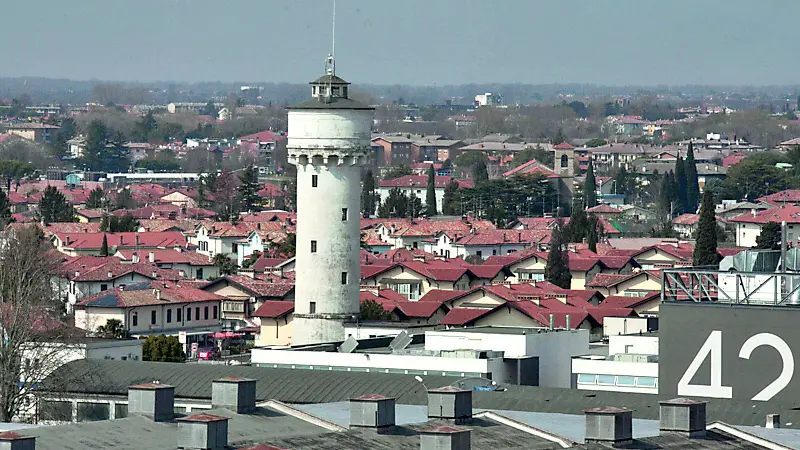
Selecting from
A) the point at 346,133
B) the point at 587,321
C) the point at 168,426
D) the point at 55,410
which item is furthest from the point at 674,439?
the point at 587,321

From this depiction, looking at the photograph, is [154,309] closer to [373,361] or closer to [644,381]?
[373,361]

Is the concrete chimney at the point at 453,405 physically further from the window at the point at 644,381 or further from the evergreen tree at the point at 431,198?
the evergreen tree at the point at 431,198

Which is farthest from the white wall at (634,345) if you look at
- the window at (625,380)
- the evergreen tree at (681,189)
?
the evergreen tree at (681,189)

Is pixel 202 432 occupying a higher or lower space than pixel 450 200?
higher

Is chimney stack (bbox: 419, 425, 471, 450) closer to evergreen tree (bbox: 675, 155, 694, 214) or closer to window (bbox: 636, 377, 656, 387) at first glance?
window (bbox: 636, 377, 656, 387)

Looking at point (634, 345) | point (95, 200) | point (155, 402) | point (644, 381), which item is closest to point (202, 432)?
point (155, 402)

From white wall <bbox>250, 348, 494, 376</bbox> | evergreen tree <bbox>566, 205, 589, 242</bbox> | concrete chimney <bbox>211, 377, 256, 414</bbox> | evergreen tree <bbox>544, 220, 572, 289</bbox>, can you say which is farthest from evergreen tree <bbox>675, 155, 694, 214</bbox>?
concrete chimney <bbox>211, 377, 256, 414</bbox>
